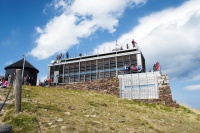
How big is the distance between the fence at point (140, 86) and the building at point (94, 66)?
576 centimetres

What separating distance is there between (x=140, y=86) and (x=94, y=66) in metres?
13.4

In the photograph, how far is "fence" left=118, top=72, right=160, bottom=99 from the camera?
29625 millimetres

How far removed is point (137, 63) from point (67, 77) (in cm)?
1477

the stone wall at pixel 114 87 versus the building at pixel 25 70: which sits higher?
the building at pixel 25 70

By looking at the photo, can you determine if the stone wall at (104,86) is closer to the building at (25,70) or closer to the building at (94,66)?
the building at (94,66)

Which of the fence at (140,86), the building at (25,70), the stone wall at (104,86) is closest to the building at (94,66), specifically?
the building at (25,70)

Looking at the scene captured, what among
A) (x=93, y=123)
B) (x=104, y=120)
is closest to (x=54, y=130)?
(x=93, y=123)

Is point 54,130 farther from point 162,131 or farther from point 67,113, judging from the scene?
point 162,131

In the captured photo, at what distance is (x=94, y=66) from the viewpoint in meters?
41.8

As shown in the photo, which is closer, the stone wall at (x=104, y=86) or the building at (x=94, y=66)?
the stone wall at (x=104, y=86)

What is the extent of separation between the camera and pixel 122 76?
3269cm

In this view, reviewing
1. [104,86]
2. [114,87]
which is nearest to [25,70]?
[104,86]

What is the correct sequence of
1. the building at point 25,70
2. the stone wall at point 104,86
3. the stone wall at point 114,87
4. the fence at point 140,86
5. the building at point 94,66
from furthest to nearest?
the building at point 25,70 → the building at point 94,66 → the stone wall at point 104,86 → the fence at point 140,86 → the stone wall at point 114,87

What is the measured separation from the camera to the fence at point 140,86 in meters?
29.6
